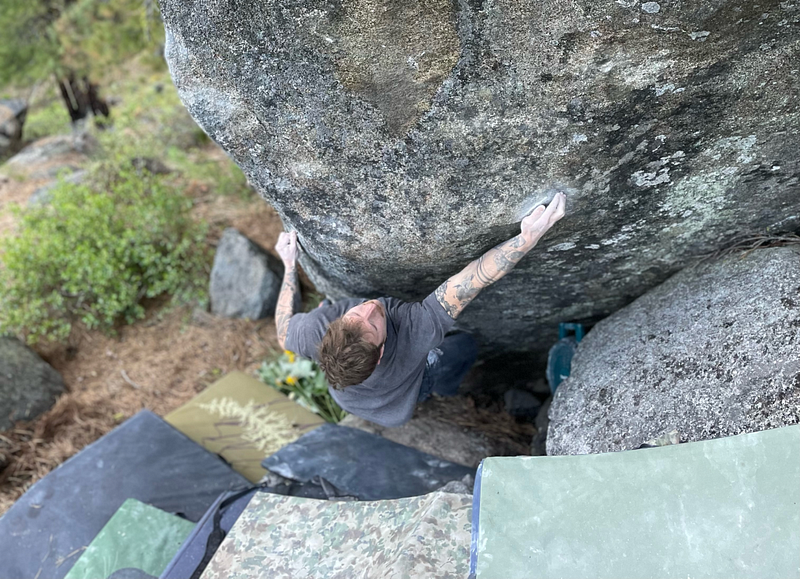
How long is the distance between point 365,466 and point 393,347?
0.93m

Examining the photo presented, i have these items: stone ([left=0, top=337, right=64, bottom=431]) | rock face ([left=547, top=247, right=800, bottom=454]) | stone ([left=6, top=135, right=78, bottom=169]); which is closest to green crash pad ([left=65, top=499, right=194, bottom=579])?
stone ([left=0, top=337, right=64, bottom=431])

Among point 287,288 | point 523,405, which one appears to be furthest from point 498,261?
point 523,405

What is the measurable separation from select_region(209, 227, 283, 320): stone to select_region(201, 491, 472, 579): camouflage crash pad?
7.80 ft

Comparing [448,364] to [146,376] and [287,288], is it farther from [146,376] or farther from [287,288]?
[146,376]

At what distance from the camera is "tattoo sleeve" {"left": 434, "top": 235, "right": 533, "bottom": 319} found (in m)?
2.32

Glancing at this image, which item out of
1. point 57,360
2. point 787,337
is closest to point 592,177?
point 787,337

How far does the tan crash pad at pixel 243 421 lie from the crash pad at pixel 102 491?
0.20m

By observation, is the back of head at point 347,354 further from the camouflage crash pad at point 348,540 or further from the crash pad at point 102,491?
the crash pad at point 102,491

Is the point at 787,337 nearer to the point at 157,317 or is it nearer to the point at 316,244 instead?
the point at 316,244

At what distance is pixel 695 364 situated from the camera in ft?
7.52

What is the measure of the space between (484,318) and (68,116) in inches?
345

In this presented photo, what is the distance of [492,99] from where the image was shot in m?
1.95

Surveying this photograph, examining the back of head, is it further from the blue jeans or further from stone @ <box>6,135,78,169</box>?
stone @ <box>6,135,78,169</box>

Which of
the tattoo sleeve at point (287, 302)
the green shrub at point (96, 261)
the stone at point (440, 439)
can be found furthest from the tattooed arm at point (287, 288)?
the green shrub at point (96, 261)
